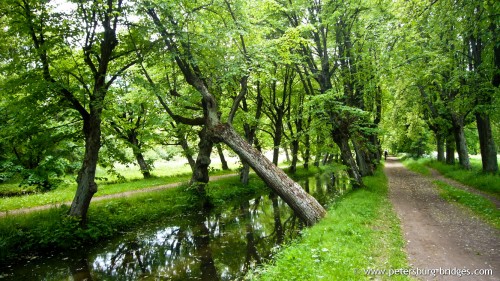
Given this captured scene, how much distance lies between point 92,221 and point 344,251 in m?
11.4

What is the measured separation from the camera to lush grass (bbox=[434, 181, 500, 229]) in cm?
1073

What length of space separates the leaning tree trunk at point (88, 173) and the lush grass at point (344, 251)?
847 centimetres

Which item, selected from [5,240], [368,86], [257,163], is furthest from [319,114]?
[5,240]

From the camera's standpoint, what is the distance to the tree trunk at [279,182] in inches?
448

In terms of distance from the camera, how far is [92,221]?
13680 millimetres

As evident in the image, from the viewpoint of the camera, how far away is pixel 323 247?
7.88m

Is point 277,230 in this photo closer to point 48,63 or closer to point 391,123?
point 48,63

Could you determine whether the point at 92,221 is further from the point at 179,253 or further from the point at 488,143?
the point at 488,143

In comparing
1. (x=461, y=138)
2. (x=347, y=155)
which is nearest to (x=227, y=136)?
(x=347, y=155)

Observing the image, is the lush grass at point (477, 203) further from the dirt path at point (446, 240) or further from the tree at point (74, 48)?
the tree at point (74, 48)

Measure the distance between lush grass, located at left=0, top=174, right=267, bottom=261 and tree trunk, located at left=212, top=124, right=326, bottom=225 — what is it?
6820mm

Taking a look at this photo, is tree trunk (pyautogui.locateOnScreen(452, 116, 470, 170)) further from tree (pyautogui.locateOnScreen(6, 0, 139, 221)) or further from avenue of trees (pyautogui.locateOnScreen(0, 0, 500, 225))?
tree (pyautogui.locateOnScreen(6, 0, 139, 221))

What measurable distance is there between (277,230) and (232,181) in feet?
40.2

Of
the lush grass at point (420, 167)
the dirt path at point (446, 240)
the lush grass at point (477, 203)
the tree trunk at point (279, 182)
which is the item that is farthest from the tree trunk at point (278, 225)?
the lush grass at point (420, 167)
